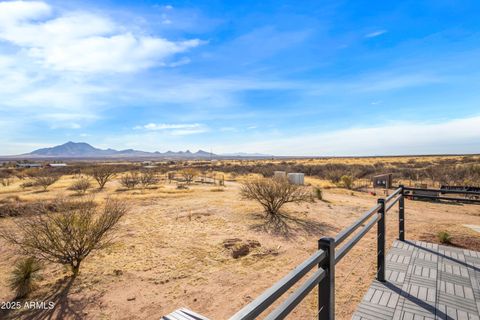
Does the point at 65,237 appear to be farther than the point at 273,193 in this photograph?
No

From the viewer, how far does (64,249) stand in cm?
643

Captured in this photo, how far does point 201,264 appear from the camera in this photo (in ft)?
22.5

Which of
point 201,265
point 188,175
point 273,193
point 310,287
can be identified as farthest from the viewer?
point 188,175

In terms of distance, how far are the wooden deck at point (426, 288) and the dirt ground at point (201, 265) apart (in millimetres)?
878

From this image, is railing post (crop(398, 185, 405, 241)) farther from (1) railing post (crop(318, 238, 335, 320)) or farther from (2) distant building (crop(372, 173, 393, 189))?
(2) distant building (crop(372, 173, 393, 189))

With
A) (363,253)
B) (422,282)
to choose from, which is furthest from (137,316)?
(363,253)

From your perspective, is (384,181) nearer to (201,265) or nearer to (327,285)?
(201,265)

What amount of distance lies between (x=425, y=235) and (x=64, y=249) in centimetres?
1006

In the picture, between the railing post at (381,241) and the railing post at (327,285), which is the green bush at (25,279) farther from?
the railing post at (381,241)

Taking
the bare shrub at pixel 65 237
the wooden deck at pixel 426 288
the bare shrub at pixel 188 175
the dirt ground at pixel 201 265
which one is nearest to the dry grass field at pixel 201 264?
the dirt ground at pixel 201 265

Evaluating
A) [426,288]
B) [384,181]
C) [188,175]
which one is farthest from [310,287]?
[188,175]

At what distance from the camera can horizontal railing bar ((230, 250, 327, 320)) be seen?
1.21 meters

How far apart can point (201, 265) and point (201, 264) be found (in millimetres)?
59

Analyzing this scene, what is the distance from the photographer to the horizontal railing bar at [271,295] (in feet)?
3.99
